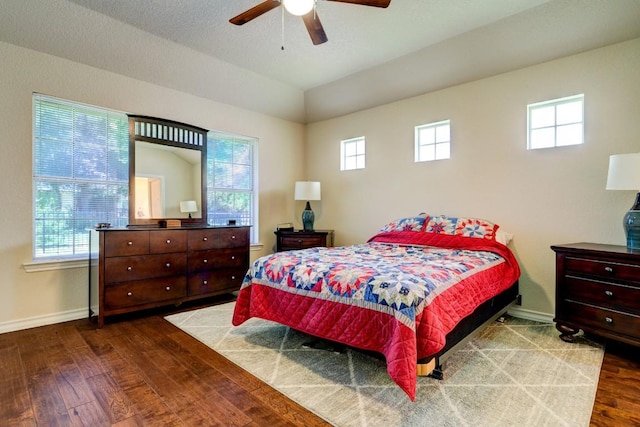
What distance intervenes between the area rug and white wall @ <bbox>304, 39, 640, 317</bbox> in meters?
0.99

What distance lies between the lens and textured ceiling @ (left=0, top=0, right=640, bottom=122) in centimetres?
273

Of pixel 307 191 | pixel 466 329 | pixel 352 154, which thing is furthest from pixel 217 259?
pixel 466 329

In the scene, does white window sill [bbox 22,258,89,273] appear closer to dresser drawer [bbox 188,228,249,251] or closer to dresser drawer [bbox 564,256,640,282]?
dresser drawer [bbox 188,228,249,251]

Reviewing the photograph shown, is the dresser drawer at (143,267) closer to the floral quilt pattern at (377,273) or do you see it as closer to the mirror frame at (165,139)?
the mirror frame at (165,139)

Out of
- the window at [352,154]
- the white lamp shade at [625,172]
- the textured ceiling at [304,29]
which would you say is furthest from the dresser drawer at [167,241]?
the white lamp shade at [625,172]

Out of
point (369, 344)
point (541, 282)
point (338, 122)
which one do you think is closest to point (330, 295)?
point (369, 344)

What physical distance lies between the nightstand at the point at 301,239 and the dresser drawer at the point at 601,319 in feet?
9.25

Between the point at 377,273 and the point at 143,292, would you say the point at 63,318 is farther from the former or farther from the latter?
the point at 377,273

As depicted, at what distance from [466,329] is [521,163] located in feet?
6.63

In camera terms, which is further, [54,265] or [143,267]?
[143,267]

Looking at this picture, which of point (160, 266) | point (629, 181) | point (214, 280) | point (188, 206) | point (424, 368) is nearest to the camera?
point (424, 368)

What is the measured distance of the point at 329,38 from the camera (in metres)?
3.31

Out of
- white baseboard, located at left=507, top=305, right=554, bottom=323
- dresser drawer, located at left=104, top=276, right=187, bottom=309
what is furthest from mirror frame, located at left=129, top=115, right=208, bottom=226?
white baseboard, located at left=507, top=305, right=554, bottom=323

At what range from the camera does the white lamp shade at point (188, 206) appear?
4.02 metres
